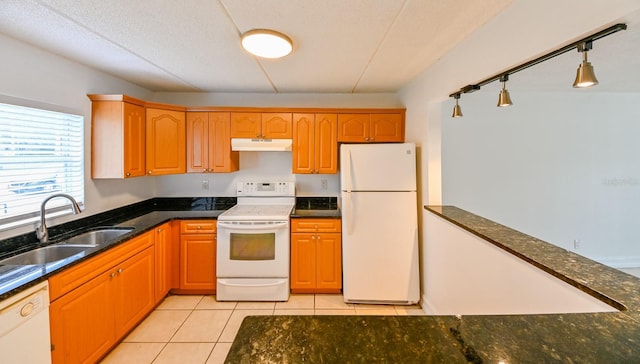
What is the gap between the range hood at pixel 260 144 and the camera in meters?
3.03

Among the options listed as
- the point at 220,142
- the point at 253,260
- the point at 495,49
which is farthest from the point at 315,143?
the point at 495,49

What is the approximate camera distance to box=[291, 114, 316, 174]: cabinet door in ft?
10.2

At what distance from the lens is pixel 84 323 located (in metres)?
1.75

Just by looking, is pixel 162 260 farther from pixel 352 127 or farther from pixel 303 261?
pixel 352 127

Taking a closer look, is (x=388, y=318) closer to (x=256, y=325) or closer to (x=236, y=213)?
(x=256, y=325)

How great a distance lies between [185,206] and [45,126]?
1569mm

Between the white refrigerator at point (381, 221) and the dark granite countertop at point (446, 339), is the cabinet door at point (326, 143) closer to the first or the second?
the white refrigerator at point (381, 221)

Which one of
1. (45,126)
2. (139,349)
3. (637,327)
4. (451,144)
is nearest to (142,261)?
(139,349)

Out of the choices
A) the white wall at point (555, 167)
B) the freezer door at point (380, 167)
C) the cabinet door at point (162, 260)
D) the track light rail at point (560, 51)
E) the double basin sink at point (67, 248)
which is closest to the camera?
the track light rail at point (560, 51)

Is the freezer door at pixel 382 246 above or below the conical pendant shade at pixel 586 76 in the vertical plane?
below

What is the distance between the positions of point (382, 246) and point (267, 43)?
2111 millimetres

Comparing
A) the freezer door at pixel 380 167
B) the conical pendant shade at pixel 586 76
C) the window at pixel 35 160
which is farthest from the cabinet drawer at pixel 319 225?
the conical pendant shade at pixel 586 76

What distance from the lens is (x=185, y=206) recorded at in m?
3.38

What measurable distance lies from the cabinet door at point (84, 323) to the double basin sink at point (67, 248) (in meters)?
0.28
